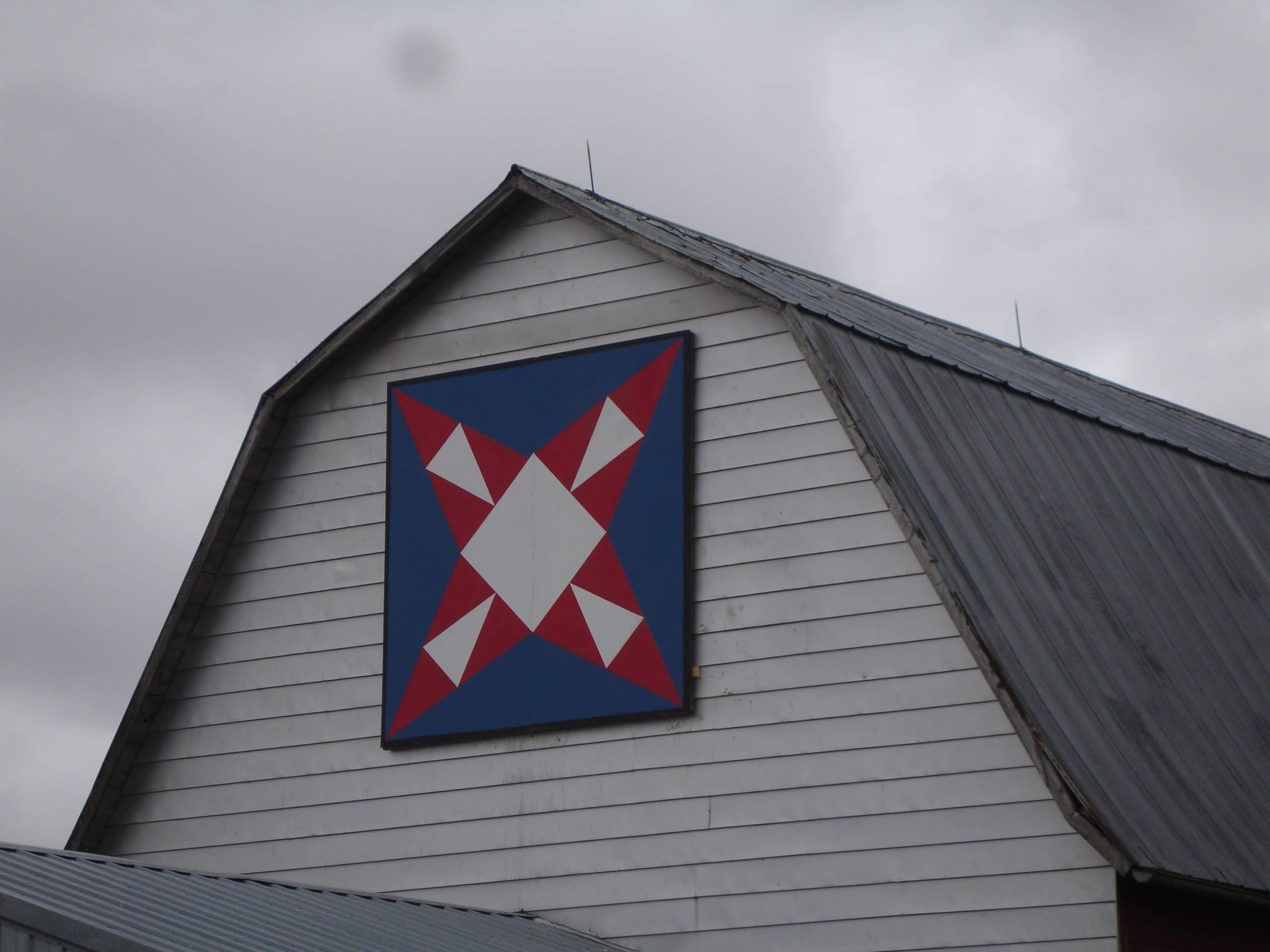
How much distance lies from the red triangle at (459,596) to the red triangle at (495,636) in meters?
0.18

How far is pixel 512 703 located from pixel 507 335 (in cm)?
318

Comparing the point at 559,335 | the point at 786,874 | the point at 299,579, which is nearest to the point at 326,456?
the point at 299,579

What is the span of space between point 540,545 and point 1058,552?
410 centimetres

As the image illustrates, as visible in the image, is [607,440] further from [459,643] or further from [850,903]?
[850,903]

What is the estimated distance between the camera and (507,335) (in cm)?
1686

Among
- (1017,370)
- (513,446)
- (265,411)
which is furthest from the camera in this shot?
(1017,370)

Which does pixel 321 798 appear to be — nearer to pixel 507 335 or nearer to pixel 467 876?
pixel 467 876

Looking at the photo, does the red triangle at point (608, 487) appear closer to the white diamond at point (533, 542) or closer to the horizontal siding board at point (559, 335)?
the white diamond at point (533, 542)

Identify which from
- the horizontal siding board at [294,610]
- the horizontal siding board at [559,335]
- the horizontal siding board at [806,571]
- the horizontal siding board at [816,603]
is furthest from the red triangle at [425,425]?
the horizontal siding board at [816,603]

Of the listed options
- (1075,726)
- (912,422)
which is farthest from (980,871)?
(912,422)

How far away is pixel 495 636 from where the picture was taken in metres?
16.0

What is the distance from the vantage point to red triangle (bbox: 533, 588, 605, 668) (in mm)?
15586

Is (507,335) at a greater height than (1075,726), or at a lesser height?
greater

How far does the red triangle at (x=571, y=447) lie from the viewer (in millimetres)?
16047
